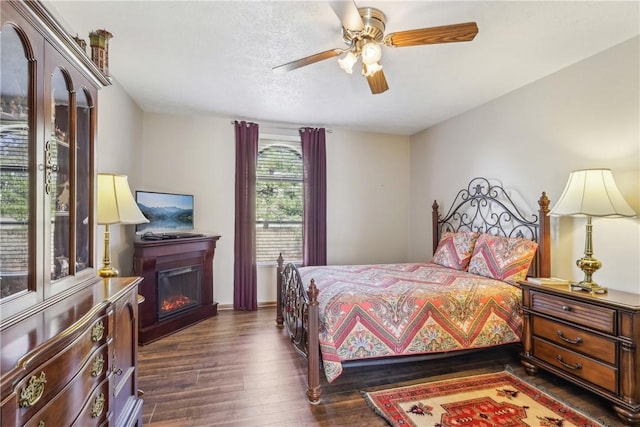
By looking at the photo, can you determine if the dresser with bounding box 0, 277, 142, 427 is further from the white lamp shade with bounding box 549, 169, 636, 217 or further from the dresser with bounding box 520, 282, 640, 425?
the white lamp shade with bounding box 549, 169, 636, 217

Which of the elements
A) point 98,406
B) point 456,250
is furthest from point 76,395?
point 456,250

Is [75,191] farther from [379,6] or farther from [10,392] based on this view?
[379,6]

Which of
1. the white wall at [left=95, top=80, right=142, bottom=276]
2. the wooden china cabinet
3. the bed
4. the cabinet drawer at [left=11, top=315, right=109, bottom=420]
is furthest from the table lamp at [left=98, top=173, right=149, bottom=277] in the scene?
the bed

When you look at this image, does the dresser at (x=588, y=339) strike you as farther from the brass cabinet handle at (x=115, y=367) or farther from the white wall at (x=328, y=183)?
the brass cabinet handle at (x=115, y=367)

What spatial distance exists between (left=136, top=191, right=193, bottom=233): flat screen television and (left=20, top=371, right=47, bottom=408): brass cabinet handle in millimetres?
2798

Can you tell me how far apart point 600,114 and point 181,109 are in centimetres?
426

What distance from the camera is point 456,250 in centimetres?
354

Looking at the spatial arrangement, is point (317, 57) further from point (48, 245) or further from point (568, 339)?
point (568, 339)

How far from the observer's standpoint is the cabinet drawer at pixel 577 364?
6.55 feet

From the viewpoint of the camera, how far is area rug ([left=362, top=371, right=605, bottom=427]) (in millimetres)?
1941

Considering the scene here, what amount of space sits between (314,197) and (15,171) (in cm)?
353

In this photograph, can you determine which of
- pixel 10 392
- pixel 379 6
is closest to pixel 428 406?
pixel 10 392

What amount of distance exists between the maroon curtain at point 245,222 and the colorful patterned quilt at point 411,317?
1.68 m

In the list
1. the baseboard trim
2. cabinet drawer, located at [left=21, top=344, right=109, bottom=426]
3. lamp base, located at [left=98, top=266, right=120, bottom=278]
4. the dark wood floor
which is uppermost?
lamp base, located at [left=98, top=266, right=120, bottom=278]
